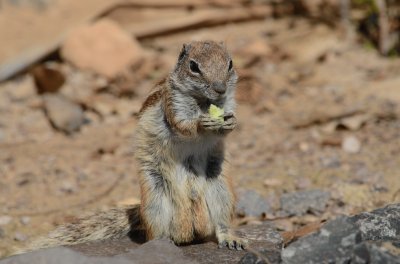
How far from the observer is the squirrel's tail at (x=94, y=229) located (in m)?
5.46

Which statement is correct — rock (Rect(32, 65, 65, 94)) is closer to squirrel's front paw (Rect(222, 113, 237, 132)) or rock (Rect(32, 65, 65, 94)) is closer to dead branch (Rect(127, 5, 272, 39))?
dead branch (Rect(127, 5, 272, 39))

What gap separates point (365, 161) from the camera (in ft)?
25.9

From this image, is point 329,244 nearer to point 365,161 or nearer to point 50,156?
point 365,161

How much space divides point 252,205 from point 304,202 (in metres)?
0.53

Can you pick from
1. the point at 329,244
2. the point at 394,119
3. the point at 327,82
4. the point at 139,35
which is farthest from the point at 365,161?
the point at 139,35

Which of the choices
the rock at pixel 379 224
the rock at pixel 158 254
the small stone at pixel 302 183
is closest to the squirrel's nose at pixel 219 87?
the rock at pixel 158 254

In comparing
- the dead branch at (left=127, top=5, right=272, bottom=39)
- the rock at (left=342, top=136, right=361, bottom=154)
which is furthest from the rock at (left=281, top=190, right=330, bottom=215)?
the dead branch at (left=127, top=5, right=272, bottom=39)

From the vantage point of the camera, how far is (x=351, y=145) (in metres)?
8.34

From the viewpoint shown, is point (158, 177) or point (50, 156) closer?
point (158, 177)

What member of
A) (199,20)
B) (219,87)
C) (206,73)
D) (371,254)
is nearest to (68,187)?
(206,73)

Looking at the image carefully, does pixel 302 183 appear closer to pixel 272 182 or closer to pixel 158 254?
pixel 272 182

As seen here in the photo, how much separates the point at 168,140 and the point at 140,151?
0.83ft

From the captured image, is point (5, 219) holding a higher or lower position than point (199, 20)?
lower

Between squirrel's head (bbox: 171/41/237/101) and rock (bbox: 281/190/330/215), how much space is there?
6.21 feet
